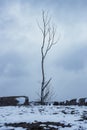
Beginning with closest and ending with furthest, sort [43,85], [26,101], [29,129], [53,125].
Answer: [29,129] < [53,125] < [26,101] < [43,85]

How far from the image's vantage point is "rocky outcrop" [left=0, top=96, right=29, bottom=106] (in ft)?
75.3

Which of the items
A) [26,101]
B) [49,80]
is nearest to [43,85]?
[49,80]

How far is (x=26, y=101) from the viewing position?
2306 cm

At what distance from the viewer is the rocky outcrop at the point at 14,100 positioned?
22958 mm

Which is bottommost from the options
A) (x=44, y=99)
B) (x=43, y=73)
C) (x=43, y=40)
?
(x=44, y=99)

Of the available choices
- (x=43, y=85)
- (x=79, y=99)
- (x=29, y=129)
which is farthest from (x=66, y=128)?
(x=43, y=85)

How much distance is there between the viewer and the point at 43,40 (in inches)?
1183

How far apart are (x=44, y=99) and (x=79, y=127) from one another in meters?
19.6

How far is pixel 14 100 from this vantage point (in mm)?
23109

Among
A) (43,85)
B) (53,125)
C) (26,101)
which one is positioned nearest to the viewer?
(53,125)

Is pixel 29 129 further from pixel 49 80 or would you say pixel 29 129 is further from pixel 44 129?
pixel 49 80

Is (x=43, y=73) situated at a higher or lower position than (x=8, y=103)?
higher

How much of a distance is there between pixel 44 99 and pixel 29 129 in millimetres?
20059

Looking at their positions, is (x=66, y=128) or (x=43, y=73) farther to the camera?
(x=43, y=73)
